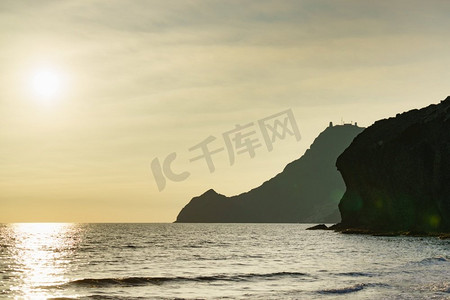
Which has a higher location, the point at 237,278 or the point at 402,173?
the point at 402,173

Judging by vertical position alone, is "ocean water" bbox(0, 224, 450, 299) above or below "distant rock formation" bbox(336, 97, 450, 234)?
below

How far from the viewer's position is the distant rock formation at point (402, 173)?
111 metres

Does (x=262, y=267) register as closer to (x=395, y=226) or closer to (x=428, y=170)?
(x=428, y=170)

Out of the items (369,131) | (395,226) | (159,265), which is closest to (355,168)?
(369,131)

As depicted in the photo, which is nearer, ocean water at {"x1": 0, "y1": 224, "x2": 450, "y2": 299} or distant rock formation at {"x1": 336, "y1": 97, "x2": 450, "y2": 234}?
ocean water at {"x1": 0, "y1": 224, "x2": 450, "y2": 299}

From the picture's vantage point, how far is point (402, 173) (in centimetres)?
12331

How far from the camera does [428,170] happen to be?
116m

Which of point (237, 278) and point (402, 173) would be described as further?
point (402, 173)

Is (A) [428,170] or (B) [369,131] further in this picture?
(B) [369,131]

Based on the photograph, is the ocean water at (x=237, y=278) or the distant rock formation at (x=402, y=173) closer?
the ocean water at (x=237, y=278)

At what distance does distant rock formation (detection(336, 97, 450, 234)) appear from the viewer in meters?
111

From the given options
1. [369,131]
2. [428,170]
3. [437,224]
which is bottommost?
[437,224]

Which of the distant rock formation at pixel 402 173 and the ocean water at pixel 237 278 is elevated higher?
the distant rock formation at pixel 402 173

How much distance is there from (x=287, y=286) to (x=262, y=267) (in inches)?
529
